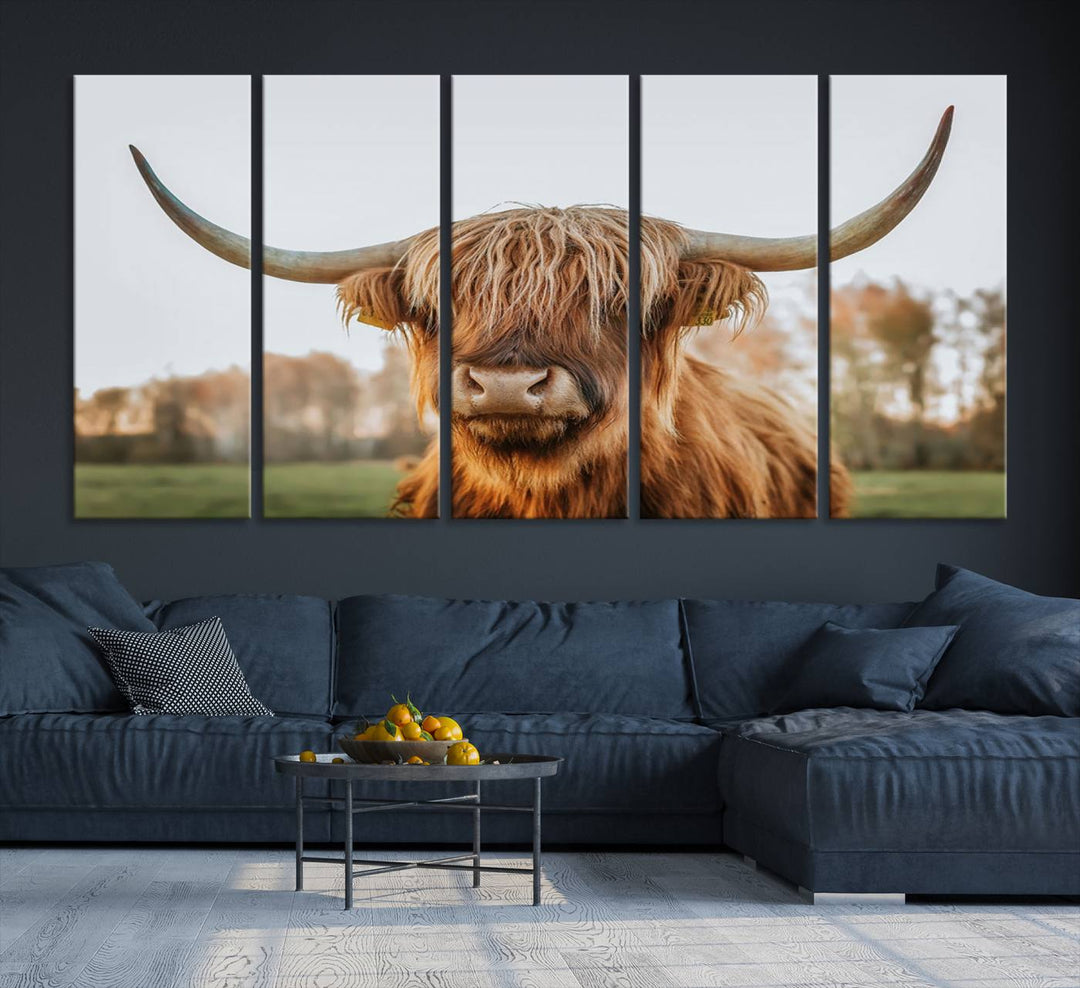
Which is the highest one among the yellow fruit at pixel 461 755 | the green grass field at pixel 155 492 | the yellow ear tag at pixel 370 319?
the yellow ear tag at pixel 370 319

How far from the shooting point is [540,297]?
19.3ft

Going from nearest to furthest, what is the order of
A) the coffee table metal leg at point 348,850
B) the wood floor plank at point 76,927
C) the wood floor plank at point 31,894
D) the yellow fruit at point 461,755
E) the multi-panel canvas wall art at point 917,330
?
1. the wood floor plank at point 76,927
2. the wood floor plank at point 31,894
3. the coffee table metal leg at point 348,850
4. the yellow fruit at point 461,755
5. the multi-panel canvas wall art at point 917,330

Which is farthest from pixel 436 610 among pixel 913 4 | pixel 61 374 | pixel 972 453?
pixel 913 4

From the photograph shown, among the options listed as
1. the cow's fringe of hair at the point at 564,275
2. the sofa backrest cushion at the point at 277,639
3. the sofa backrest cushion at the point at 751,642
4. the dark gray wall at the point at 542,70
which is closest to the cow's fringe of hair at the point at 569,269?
the cow's fringe of hair at the point at 564,275

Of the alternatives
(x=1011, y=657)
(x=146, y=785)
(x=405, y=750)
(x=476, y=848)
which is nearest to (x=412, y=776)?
(x=405, y=750)

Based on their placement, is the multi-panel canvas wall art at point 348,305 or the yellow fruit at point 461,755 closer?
the yellow fruit at point 461,755

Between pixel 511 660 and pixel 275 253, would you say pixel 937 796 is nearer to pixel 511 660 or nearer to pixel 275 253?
pixel 511 660

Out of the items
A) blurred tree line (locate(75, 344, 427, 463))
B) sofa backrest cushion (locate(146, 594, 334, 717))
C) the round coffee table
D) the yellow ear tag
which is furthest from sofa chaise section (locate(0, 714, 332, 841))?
the yellow ear tag

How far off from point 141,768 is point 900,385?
10.9ft

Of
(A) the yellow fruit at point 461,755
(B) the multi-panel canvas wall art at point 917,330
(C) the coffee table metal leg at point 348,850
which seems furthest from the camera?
(B) the multi-panel canvas wall art at point 917,330

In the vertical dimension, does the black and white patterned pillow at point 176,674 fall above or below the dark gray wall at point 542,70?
below

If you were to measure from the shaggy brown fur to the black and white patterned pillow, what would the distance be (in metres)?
1.11

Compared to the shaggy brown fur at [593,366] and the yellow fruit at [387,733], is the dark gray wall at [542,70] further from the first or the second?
the yellow fruit at [387,733]

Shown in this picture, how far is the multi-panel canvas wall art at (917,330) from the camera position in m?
5.97
